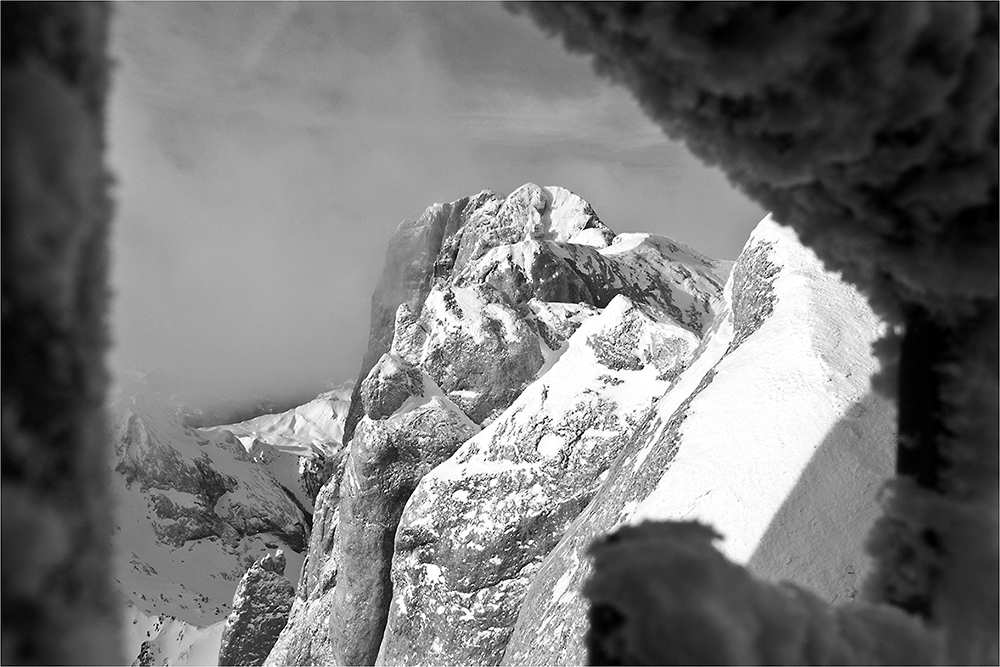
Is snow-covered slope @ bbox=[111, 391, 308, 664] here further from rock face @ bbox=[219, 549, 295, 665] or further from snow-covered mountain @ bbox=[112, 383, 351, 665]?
rock face @ bbox=[219, 549, 295, 665]

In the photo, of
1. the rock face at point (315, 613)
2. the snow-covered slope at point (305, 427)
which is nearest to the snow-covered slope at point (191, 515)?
the snow-covered slope at point (305, 427)

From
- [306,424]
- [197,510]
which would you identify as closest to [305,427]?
[306,424]

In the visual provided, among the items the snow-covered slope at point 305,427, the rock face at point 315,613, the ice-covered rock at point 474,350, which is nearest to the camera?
the rock face at point 315,613

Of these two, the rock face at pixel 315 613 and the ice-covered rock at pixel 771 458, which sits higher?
the ice-covered rock at pixel 771 458

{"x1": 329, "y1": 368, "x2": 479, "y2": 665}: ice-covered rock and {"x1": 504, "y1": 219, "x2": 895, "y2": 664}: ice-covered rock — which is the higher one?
{"x1": 504, "y1": 219, "x2": 895, "y2": 664}: ice-covered rock

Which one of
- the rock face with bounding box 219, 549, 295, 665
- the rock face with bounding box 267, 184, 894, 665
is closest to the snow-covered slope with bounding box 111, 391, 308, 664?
the rock face with bounding box 219, 549, 295, 665

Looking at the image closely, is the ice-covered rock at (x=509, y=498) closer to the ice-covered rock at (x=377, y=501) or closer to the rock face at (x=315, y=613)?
the ice-covered rock at (x=377, y=501)

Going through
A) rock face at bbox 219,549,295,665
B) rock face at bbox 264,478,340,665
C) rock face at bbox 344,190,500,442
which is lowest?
rock face at bbox 219,549,295,665

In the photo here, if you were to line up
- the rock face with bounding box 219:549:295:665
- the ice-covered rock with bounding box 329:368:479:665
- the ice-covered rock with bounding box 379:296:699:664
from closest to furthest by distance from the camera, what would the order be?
1. the ice-covered rock with bounding box 379:296:699:664
2. the ice-covered rock with bounding box 329:368:479:665
3. the rock face with bounding box 219:549:295:665
